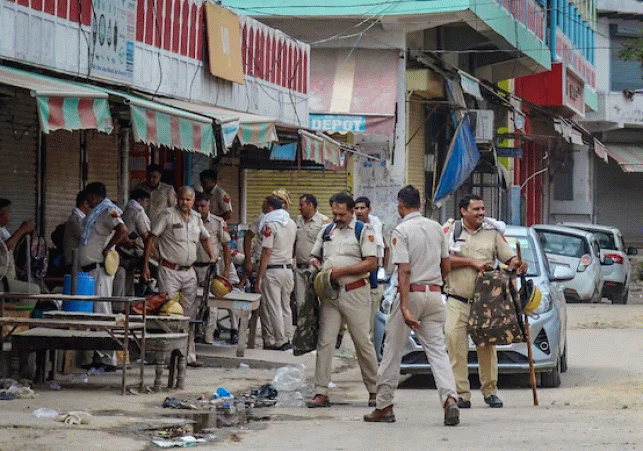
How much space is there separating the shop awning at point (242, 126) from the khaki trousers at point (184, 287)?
1.47 metres

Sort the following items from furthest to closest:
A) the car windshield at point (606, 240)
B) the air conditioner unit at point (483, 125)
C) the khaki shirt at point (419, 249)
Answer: the air conditioner unit at point (483, 125), the car windshield at point (606, 240), the khaki shirt at point (419, 249)

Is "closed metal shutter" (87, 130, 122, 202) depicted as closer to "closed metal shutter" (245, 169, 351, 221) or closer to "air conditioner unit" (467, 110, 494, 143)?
"closed metal shutter" (245, 169, 351, 221)

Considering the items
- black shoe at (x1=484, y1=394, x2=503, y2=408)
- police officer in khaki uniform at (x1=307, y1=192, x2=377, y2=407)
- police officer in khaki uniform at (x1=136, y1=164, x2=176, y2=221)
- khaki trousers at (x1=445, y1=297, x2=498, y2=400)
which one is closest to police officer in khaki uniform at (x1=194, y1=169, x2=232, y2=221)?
police officer in khaki uniform at (x1=136, y1=164, x2=176, y2=221)

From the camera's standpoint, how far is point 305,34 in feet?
87.0

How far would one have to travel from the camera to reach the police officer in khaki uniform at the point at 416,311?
11.0 meters

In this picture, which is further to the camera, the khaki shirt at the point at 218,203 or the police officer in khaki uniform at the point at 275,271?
the khaki shirt at the point at 218,203

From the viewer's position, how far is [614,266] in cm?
2947

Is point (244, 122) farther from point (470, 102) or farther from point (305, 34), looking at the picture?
point (470, 102)

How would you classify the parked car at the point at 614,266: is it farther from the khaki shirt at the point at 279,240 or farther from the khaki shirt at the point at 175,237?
the khaki shirt at the point at 175,237

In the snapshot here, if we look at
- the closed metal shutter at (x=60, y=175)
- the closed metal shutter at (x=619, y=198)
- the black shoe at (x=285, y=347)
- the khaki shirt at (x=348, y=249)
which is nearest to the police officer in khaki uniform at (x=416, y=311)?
the khaki shirt at (x=348, y=249)

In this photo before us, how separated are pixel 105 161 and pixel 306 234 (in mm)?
2720

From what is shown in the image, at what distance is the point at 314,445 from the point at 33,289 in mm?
4675

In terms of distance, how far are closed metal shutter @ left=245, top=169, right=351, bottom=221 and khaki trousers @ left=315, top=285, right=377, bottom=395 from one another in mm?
13344

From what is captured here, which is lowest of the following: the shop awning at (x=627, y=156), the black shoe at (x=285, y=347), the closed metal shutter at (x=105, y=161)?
the black shoe at (x=285, y=347)
